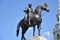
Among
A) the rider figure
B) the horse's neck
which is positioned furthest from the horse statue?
the rider figure

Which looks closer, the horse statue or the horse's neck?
the horse statue

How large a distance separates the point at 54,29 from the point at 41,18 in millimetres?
Result: 55507

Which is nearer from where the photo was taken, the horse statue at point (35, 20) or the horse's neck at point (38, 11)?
the horse statue at point (35, 20)

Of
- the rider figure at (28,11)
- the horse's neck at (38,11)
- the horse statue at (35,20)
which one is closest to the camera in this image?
the horse statue at (35,20)

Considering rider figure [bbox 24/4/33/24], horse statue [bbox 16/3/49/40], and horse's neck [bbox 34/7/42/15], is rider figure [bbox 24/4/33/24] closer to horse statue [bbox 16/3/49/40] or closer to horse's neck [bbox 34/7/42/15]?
horse statue [bbox 16/3/49/40]

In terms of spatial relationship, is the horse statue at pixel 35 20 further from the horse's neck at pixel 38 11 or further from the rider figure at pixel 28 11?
the rider figure at pixel 28 11

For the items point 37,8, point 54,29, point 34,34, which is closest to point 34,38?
point 34,34

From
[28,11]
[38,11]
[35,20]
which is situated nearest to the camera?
[35,20]

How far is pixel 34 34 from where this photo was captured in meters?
26.2

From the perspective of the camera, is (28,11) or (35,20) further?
(28,11)

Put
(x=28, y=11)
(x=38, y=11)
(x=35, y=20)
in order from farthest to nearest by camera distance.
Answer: (x=38, y=11)
(x=28, y=11)
(x=35, y=20)

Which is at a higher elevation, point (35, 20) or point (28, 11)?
point (28, 11)

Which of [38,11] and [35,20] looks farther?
[38,11]

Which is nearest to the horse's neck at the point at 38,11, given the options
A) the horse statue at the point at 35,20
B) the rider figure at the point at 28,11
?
the horse statue at the point at 35,20
